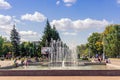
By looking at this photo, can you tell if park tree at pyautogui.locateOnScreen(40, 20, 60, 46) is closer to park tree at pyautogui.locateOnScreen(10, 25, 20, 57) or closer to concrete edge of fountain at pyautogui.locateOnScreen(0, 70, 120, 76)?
park tree at pyautogui.locateOnScreen(10, 25, 20, 57)

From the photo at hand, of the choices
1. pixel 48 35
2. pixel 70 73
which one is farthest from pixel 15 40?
pixel 70 73

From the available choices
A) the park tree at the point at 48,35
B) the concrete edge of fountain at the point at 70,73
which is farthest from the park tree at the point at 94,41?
the concrete edge of fountain at the point at 70,73


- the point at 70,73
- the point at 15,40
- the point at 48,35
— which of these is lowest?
the point at 70,73

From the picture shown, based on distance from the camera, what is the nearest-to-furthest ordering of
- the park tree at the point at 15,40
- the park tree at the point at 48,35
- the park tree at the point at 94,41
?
the park tree at the point at 48,35
the park tree at the point at 15,40
the park tree at the point at 94,41

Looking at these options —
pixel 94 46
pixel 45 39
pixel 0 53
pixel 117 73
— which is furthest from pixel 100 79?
pixel 94 46

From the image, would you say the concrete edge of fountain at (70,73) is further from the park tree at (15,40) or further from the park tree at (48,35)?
the park tree at (15,40)

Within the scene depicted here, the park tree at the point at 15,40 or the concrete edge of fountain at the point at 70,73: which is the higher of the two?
the park tree at the point at 15,40

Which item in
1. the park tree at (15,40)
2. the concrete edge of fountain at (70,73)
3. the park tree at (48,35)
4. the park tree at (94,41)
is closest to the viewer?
the concrete edge of fountain at (70,73)

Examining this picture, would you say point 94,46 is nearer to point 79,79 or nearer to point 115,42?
point 115,42

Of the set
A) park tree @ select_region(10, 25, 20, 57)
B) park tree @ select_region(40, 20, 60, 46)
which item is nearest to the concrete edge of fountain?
park tree @ select_region(40, 20, 60, 46)

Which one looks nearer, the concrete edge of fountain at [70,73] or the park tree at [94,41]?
the concrete edge of fountain at [70,73]

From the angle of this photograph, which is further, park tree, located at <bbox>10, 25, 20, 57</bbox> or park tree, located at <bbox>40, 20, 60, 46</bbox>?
park tree, located at <bbox>10, 25, 20, 57</bbox>

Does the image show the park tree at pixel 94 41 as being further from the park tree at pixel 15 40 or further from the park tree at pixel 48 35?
the park tree at pixel 15 40

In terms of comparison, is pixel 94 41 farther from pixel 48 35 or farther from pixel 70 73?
pixel 70 73
